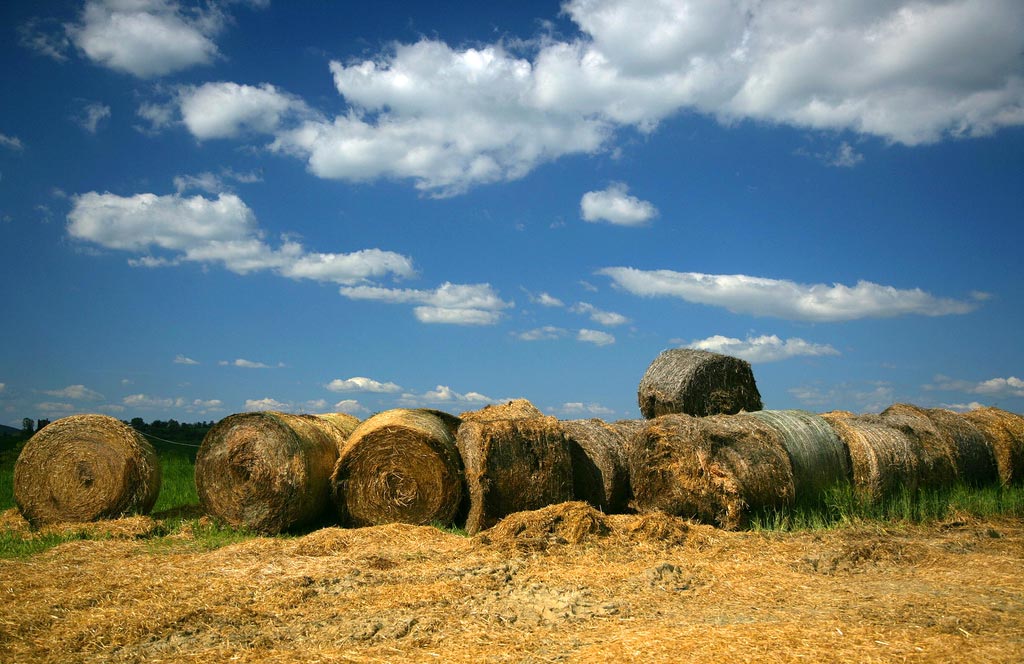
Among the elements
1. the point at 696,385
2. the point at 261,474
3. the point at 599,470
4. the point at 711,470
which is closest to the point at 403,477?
the point at 261,474

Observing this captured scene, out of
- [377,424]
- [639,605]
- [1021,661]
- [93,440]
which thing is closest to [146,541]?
[93,440]

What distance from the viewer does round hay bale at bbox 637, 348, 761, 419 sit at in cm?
1258

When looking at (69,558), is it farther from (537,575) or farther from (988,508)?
(988,508)

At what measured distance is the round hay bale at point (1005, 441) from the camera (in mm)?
13102

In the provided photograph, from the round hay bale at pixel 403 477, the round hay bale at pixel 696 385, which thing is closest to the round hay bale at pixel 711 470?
the round hay bale at pixel 403 477

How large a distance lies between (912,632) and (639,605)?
189 cm

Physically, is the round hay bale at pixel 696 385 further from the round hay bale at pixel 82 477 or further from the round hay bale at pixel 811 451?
the round hay bale at pixel 82 477

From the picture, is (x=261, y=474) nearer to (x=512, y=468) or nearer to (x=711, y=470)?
(x=512, y=468)

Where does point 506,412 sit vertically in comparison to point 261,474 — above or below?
above

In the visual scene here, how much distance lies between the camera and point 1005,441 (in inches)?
521

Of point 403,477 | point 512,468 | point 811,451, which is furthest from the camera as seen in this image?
point 811,451

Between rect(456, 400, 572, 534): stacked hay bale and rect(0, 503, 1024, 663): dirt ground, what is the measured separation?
800 millimetres

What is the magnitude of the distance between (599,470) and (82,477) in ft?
23.6

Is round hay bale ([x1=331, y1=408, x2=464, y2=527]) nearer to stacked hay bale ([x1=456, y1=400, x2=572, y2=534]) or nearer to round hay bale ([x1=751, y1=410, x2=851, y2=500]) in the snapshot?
stacked hay bale ([x1=456, y1=400, x2=572, y2=534])
